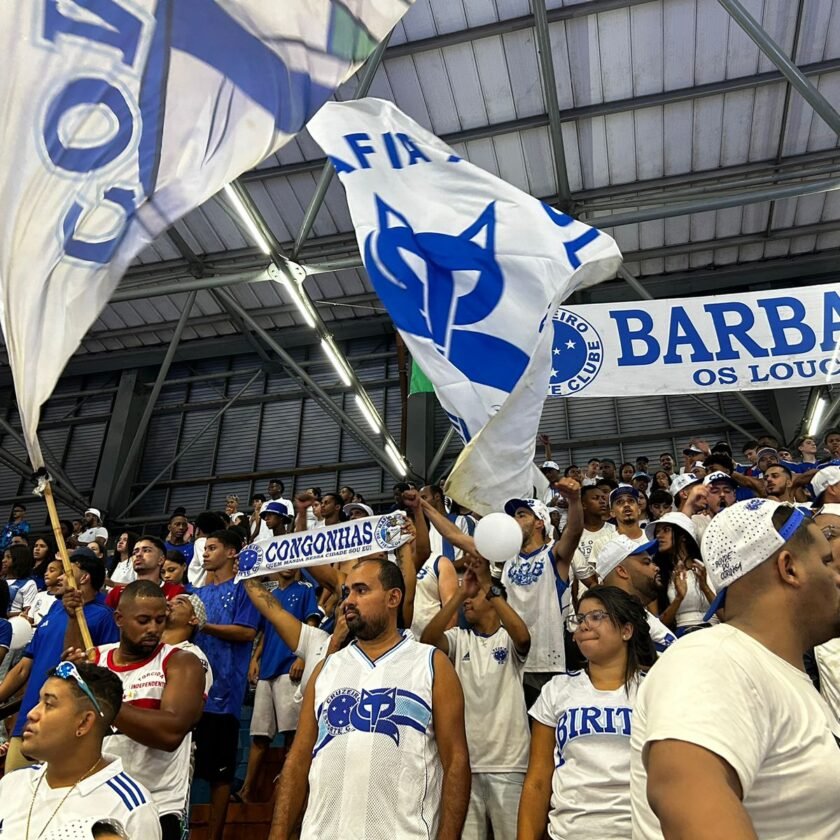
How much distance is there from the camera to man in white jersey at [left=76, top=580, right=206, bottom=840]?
2.72m

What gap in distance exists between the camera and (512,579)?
13.0ft

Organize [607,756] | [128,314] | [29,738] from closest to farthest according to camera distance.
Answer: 1. [29,738]
2. [607,756]
3. [128,314]

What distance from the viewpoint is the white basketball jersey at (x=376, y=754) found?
241 centimetres

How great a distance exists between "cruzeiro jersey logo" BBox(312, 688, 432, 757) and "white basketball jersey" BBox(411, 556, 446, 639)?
154 centimetres

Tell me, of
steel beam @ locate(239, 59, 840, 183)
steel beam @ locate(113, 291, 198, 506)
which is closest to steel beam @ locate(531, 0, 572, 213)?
steel beam @ locate(239, 59, 840, 183)

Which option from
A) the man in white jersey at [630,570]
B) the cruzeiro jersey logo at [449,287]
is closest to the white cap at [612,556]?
the man in white jersey at [630,570]

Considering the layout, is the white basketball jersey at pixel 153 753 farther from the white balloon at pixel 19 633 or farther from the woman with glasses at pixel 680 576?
the woman with glasses at pixel 680 576

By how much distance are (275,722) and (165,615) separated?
166 centimetres

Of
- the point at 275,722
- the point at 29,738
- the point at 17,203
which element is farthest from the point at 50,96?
the point at 275,722

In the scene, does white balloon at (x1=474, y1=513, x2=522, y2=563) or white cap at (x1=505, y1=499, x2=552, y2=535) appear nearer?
white balloon at (x1=474, y1=513, x2=522, y2=563)

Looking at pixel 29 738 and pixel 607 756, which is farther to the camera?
pixel 607 756

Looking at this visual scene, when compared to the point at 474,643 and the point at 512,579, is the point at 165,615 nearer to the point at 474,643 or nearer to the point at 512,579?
the point at 474,643

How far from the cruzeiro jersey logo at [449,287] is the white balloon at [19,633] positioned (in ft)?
10.6

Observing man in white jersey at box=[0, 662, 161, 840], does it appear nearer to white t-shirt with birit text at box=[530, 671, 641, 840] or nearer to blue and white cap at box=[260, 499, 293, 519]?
white t-shirt with birit text at box=[530, 671, 641, 840]
